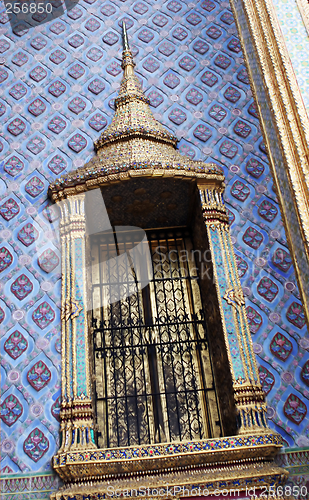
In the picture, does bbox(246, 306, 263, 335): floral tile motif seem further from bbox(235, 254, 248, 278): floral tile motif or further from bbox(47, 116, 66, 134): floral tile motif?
bbox(47, 116, 66, 134): floral tile motif

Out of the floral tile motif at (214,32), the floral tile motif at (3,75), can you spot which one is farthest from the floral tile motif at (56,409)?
the floral tile motif at (214,32)

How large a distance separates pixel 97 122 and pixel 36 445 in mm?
3616

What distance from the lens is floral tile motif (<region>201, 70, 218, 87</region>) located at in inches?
248

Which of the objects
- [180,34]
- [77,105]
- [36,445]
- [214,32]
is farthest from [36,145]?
[36,445]

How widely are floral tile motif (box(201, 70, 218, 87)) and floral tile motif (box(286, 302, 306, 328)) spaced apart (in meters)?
3.08

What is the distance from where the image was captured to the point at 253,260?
197 inches

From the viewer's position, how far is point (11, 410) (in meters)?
4.25

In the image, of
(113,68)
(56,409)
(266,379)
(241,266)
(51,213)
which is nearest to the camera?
(56,409)

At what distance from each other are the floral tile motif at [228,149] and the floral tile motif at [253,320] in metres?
1.86

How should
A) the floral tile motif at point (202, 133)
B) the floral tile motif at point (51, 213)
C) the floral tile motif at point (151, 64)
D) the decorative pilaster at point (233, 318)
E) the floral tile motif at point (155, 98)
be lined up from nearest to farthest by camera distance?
the decorative pilaster at point (233, 318) < the floral tile motif at point (51, 213) < the floral tile motif at point (202, 133) < the floral tile motif at point (155, 98) < the floral tile motif at point (151, 64)

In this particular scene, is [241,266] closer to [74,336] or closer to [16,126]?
[74,336]

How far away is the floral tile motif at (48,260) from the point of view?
16.2 feet

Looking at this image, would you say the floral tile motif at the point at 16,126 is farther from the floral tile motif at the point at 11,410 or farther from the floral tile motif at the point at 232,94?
the floral tile motif at the point at 11,410

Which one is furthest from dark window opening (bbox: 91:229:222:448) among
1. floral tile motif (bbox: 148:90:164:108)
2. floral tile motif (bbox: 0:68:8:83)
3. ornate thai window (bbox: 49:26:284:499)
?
floral tile motif (bbox: 0:68:8:83)
